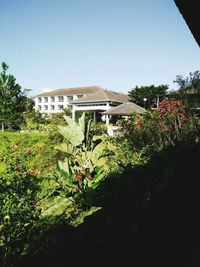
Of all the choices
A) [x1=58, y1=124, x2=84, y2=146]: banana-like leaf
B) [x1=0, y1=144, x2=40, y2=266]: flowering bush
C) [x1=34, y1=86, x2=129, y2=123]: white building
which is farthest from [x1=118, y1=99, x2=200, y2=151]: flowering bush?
[x1=34, y1=86, x2=129, y2=123]: white building

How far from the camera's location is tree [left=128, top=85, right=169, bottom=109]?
56.3m

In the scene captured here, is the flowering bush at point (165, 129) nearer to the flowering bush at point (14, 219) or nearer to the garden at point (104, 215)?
the garden at point (104, 215)

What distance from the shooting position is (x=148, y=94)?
56094 mm

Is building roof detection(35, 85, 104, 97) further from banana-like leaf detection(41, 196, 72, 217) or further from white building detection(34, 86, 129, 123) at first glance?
banana-like leaf detection(41, 196, 72, 217)

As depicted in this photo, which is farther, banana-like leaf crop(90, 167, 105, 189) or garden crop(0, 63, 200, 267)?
banana-like leaf crop(90, 167, 105, 189)

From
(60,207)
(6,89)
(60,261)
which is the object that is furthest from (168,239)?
(6,89)

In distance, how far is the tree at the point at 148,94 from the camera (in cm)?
5628

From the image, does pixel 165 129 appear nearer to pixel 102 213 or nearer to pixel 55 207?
pixel 55 207

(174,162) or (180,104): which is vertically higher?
(180,104)

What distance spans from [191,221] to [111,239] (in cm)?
202

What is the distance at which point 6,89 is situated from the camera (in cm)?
3422

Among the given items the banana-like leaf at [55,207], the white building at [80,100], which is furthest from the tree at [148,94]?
the banana-like leaf at [55,207]

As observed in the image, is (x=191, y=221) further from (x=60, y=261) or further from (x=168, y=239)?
(x=60, y=261)

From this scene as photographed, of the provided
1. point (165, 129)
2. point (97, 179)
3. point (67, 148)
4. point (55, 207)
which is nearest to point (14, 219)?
point (55, 207)
